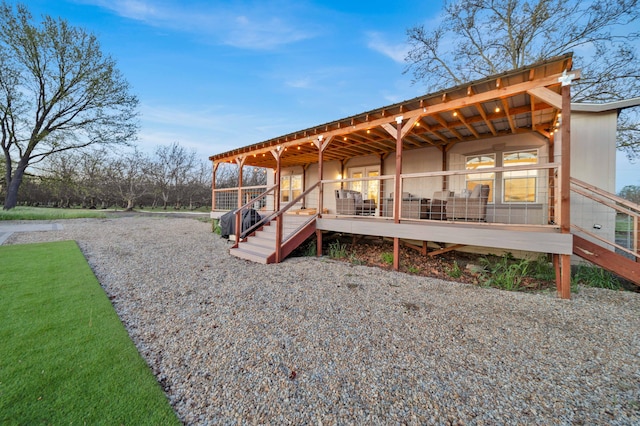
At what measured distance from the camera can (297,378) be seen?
2111 millimetres

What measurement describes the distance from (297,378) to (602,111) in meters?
8.17

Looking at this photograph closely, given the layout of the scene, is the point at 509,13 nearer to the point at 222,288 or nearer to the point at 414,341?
the point at 414,341

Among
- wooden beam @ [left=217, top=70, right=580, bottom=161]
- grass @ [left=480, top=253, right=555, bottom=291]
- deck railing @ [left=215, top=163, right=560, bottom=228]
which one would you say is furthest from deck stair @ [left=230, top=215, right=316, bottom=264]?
grass @ [left=480, top=253, right=555, bottom=291]

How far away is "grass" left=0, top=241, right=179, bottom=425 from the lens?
167 cm

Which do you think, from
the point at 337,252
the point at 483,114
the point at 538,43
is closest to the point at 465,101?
the point at 483,114

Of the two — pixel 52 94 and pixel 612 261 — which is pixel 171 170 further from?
pixel 612 261

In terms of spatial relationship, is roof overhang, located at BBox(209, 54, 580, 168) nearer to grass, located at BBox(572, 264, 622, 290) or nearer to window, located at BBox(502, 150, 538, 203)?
window, located at BBox(502, 150, 538, 203)

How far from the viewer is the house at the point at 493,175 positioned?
4.06 meters

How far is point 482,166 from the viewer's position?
7473mm

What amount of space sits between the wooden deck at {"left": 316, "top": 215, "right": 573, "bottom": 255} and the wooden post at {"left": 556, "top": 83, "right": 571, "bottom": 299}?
0.21 metres

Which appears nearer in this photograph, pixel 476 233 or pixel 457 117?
pixel 476 233

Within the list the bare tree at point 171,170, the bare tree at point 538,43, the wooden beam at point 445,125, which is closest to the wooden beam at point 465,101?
the wooden beam at point 445,125

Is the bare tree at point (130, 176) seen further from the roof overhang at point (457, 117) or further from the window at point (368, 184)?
the window at point (368, 184)

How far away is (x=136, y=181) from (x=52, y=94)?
11058 millimetres
